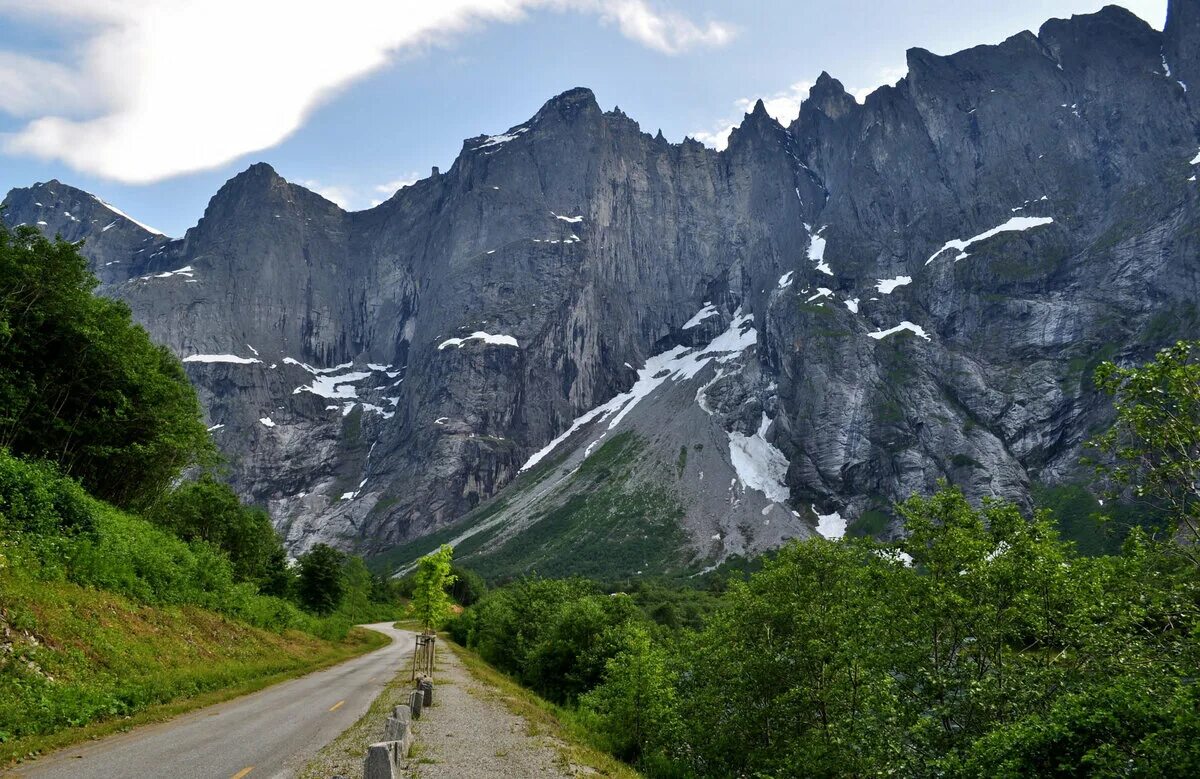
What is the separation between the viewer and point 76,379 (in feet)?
84.5

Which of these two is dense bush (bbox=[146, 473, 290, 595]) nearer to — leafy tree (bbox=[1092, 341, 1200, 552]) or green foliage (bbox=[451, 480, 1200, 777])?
green foliage (bbox=[451, 480, 1200, 777])

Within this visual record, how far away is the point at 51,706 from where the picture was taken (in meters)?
13.3

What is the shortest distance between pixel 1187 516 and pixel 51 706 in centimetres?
2238

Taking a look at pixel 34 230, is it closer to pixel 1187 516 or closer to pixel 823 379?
pixel 1187 516

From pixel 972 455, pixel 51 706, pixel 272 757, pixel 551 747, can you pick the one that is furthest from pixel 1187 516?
pixel 972 455

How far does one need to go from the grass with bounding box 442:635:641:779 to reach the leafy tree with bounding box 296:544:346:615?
95.4 feet

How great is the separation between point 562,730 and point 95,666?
1414 centimetres

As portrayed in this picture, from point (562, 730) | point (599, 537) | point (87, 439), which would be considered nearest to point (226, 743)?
point (562, 730)

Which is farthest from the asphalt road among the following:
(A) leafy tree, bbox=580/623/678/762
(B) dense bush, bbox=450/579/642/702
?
(B) dense bush, bbox=450/579/642/702

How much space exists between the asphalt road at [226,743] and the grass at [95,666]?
604 millimetres

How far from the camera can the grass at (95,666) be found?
12970 mm

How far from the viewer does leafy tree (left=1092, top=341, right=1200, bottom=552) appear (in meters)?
11.3

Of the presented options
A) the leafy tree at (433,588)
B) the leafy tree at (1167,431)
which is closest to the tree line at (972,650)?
the leafy tree at (1167,431)

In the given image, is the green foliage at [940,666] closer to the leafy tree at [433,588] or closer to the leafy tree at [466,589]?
the leafy tree at [433,588]
